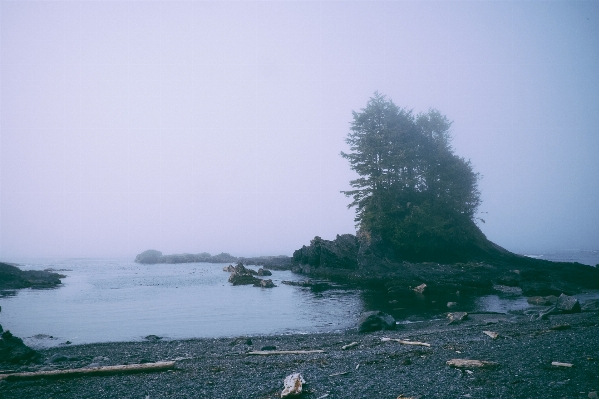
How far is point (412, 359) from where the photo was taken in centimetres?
1038

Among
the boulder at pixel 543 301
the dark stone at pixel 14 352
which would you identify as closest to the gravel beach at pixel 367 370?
the dark stone at pixel 14 352

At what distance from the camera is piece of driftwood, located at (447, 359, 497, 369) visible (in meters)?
8.94

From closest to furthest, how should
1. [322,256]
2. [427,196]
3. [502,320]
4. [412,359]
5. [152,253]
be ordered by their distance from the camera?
[412,359] → [502,320] → [427,196] → [322,256] → [152,253]

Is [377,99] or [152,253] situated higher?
[377,99]

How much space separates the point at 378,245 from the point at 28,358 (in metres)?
41.5

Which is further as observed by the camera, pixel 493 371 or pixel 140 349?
pixel 140 349

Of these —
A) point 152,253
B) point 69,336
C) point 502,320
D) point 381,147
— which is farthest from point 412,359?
point 152,253

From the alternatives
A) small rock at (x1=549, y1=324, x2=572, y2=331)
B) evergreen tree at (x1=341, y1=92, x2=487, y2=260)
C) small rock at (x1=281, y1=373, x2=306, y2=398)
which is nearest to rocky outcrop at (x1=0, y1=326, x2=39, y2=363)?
small rock at (x1=281, y1=373, x2=306, y2=398)

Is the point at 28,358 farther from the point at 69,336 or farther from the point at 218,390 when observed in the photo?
the point at 218,390

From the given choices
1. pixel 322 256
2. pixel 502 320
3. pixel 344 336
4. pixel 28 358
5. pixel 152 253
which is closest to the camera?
pixel 28 358

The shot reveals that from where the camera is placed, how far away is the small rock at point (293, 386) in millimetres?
7532

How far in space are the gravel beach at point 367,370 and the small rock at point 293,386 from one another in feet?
0.75

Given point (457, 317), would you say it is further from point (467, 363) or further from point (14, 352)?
point (14, 352)

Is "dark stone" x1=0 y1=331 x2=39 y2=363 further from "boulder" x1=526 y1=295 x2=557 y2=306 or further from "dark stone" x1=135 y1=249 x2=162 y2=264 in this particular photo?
"dark stone" x1=135 y1=249 x2=162 y2=264
